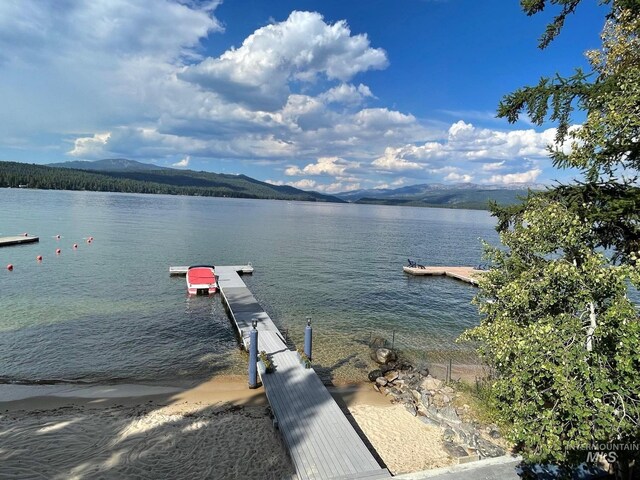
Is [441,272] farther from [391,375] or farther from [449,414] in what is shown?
[449,414]

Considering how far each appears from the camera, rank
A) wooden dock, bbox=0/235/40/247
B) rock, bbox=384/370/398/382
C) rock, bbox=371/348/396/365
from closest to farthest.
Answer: rock, bbox=384/370/398/382 → rock, bbox=371/348/396/365 → wooden dock, bbox=0/235/40/247

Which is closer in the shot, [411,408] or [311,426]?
[311,426]

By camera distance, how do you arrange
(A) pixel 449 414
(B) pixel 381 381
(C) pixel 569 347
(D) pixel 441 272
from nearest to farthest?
(C) pixel 569 347, (A) pixel 449 414, (B) pixel 381 381, (D) pixel 441 272

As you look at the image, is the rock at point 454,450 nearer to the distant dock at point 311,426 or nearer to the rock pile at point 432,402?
the rock pile at point 432,402

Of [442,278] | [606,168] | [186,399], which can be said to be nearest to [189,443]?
[186,399]

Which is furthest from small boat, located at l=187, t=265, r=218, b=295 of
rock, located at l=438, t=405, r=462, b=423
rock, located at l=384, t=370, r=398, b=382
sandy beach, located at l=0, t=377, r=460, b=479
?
rock, located at l=438, t=405, r=462, b=423

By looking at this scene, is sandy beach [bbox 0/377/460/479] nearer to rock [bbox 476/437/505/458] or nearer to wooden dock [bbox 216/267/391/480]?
wooden dock [bbox 216/267/391/480]

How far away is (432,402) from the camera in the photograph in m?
14.7

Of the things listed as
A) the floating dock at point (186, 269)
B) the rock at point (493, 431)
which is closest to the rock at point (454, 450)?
the rock at point (493, 431)

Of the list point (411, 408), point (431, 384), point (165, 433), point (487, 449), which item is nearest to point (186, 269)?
point (165, 433)

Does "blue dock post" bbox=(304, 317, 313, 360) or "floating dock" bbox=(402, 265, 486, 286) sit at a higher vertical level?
"blue dock post" bbox=(304, 317, 313, 360)

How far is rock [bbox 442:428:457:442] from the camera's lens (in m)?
12.3

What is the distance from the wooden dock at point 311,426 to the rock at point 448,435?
3495 mm

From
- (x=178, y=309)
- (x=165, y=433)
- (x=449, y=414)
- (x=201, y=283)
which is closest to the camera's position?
(x=165, y=433)
